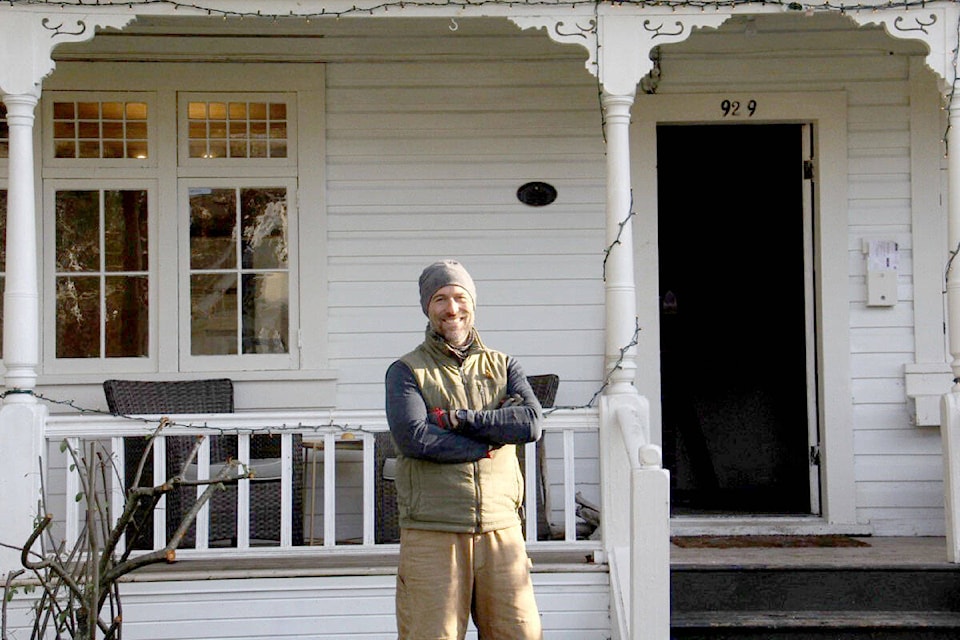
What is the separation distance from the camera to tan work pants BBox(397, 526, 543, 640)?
3590 millimetres

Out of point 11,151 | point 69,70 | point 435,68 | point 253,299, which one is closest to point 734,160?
point 435,68

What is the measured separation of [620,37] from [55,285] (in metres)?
3.17

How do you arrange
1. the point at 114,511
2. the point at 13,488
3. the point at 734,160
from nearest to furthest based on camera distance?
the point at 13,488 < the point at 114,511 < the point at 734,160

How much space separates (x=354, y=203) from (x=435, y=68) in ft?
2.76

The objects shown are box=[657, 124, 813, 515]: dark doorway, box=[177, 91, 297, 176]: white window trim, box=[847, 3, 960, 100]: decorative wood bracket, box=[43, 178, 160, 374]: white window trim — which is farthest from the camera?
box=[657, 124, 813, 515]: dark doorway

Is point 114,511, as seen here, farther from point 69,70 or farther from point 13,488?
point 69,70

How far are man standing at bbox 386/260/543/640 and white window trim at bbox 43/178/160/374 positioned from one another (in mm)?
3053

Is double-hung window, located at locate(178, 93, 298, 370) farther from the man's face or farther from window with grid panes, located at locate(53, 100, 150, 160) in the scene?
the man's face

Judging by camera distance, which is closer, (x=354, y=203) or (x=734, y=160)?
(x=354, y=203)

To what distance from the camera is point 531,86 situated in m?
6.59

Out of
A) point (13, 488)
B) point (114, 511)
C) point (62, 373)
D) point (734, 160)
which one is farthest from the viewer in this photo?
point (734, 160)

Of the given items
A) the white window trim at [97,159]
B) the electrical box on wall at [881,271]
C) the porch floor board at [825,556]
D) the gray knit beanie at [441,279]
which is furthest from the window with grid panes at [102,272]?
the electrical box on wall at [881,271]

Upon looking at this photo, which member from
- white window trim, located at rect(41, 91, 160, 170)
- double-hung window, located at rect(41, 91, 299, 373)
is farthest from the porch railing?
white window trim, located at rect(41, 91, 160, 170)

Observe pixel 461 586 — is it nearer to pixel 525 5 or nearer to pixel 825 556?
pixel 825 556
